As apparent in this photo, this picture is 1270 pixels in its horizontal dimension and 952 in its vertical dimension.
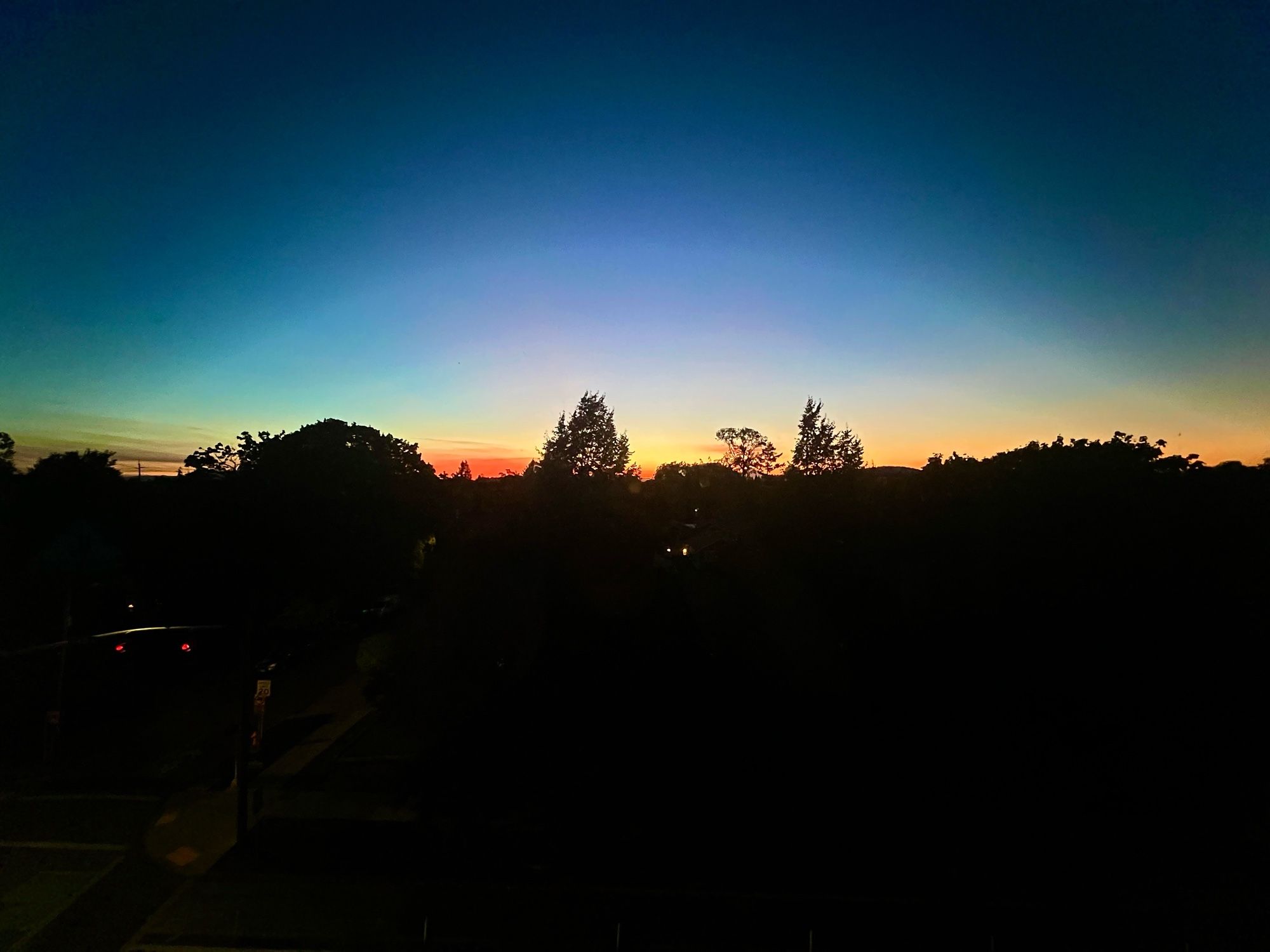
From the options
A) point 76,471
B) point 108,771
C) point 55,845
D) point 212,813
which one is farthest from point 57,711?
point 76,471

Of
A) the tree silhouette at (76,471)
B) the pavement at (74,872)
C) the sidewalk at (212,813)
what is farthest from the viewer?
the tree silhouette at (76,471)

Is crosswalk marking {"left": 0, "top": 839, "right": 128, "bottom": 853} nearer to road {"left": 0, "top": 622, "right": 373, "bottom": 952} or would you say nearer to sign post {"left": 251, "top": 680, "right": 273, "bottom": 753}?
road {"left": 0, "top": 622, "right": 373, "bottom": 952}

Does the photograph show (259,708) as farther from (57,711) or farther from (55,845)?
(57,711)

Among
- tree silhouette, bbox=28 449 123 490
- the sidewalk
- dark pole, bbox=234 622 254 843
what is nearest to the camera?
the sidewalk

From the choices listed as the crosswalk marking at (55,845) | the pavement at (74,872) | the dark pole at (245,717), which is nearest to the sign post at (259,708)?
the dark pole at (245,717)

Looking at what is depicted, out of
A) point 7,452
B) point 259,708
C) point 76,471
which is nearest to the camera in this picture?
point 259,708

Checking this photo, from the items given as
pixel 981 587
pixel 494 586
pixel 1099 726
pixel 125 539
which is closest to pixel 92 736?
pixel 125 539

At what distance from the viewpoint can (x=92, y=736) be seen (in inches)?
838

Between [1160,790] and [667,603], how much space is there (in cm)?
1114

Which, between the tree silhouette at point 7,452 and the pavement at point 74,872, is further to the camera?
the tree silhouette at point 7,452

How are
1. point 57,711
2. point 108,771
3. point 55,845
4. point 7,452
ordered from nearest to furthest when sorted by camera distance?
point 55,845 < point 108,771 < point 57,711 < point 7,452

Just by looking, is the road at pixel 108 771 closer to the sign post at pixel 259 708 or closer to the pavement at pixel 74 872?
the pavement at pixel 74 872

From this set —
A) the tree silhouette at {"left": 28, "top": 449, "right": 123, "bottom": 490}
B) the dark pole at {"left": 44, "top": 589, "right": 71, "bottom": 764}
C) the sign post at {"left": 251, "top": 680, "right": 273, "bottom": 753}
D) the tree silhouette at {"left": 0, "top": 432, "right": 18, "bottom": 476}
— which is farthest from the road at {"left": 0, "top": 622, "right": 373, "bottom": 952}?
the tree silhouette at {"left": 0, "top": 432, "right": 18, "bottom": 476}

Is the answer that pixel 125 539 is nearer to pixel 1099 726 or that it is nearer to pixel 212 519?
pixel 212 519
